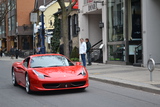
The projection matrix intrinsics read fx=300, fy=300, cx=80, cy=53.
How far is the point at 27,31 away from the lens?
171ft

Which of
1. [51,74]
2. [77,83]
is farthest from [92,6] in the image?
Answer: [51,74]

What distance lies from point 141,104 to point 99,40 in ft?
61.5

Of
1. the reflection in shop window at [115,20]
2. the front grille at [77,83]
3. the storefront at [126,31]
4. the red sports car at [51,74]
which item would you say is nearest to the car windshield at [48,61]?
the red sports car at [51,74]

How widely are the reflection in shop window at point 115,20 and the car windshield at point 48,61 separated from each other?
9743mm

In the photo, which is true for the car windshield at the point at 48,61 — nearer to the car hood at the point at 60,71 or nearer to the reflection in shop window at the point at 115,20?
the car hood at the point at 60,71

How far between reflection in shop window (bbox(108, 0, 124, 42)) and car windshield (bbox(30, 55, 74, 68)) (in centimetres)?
974

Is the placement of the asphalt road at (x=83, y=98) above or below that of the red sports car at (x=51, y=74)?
below

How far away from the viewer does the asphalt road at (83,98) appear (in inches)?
306

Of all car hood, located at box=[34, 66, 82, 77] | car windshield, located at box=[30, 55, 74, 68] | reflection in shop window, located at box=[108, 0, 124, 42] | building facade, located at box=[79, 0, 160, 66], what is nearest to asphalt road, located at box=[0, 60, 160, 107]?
car hood, located at box=[34, 66, 82, 77]

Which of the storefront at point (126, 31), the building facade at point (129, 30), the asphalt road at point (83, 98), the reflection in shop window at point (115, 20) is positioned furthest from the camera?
the reflection in shop window at point (115, 20)

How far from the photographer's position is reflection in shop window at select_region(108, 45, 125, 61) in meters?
19.5

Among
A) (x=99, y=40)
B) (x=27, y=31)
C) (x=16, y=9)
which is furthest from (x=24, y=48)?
(x=99, y=40)

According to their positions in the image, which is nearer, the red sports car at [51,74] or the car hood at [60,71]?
the red sports car at [51,74]

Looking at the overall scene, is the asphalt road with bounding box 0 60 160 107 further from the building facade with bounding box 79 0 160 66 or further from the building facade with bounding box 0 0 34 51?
the building facade with bounding box 0 0 34 51
